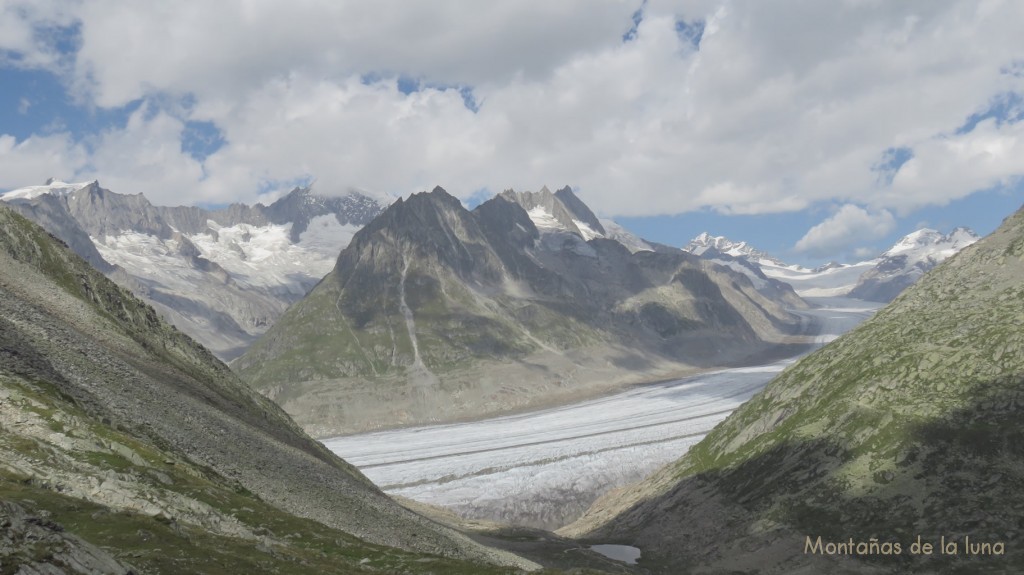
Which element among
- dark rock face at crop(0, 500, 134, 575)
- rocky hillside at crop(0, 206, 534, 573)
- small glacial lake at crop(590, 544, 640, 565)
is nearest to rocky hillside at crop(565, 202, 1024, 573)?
small glacial lake at crop(590, 544, 640, 565)

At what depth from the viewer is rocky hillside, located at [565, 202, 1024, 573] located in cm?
6525

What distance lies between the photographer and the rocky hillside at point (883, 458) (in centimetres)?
6525

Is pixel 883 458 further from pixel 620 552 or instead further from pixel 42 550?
pixel 42 550

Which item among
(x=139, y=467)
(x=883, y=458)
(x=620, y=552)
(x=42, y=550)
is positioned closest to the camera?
(x=42, y=550)

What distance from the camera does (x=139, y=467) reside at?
132 feet

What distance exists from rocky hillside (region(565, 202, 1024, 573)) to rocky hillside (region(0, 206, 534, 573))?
106 feet

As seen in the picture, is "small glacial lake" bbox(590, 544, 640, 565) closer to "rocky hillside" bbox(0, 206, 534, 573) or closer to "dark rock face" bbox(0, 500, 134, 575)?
"rocky hillside" bbox(0, 206, 534, 573)

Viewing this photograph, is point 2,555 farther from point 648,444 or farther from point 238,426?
point 648,444

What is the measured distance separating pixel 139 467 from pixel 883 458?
76049mm

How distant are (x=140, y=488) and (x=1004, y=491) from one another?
74718 millimetres

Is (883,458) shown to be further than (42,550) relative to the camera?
Yes

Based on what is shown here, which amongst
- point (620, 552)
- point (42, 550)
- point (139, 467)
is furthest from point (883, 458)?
point (42, 550)

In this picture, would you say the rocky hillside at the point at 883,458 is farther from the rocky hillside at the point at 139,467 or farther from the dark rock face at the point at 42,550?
the dark rock face at the point at 42,550

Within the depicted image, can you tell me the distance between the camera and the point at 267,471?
192ft
